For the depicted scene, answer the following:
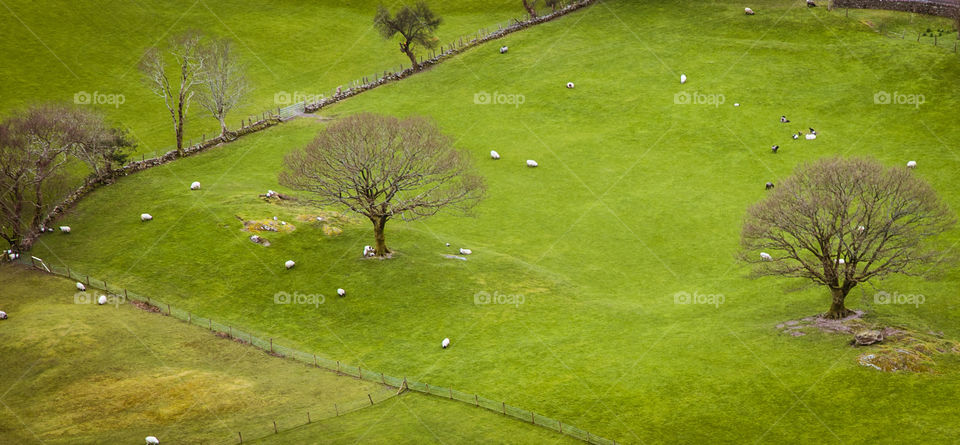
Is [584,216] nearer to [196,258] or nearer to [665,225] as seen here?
[665,225]

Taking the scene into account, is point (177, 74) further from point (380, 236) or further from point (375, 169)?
point (380, 236)

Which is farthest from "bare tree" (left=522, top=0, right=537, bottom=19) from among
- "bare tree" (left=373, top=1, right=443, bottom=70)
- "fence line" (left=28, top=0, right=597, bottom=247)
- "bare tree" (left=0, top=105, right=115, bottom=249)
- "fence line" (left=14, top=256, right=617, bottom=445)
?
"fence line" (left=14, top=256, right=617, bottom=445)

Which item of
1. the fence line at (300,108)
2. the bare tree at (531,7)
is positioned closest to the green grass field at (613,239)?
the fence line at (300,108)

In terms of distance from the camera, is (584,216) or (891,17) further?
(891,17)

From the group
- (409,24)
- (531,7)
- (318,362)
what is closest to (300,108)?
(409,24)

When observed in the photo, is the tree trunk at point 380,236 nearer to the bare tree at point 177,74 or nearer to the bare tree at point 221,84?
the bare tree at point 177,74

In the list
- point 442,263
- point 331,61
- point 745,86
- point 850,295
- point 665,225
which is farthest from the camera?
point 331,61

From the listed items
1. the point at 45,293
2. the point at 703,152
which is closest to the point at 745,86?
the point at 703,152
